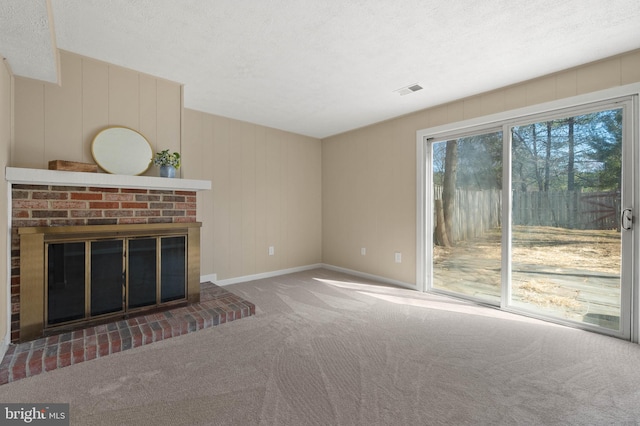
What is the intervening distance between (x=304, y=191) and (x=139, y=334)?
3.17m

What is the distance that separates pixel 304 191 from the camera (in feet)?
16.1

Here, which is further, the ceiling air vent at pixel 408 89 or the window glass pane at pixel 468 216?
the window glass pane at pixel 468 216

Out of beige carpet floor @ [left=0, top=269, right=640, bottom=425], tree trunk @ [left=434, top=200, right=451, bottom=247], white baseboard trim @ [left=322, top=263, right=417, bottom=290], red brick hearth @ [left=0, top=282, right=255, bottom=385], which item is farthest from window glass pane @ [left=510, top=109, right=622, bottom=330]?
red brick hearth @ [left=0, top=282, right=255, bottom=385]

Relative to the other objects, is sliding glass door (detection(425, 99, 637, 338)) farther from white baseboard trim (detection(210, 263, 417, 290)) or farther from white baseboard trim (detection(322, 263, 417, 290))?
white baseboard trim (detection(210, 263, 417, 290))

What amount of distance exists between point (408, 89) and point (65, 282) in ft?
11.5

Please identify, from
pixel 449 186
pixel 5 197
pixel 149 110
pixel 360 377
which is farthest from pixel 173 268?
pixel 449 186

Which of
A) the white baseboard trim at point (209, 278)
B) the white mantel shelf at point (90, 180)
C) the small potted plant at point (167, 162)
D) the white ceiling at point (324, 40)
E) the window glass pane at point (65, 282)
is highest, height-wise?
the white ceiling at point (324, 40)

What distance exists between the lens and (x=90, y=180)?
2293mm

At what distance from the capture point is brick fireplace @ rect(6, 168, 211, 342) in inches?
83.6

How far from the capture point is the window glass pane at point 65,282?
224cm

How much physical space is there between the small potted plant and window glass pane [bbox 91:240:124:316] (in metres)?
0.72

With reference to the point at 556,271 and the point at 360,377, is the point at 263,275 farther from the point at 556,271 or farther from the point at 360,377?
the point at 556,271

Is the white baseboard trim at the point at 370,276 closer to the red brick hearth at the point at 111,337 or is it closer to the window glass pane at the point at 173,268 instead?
the red brick hearth at the point at 111,337

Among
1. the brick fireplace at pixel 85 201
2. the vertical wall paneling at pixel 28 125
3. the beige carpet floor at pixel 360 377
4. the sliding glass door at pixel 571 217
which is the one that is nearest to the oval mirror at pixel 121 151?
the brick fireplace at pixel 85 201
